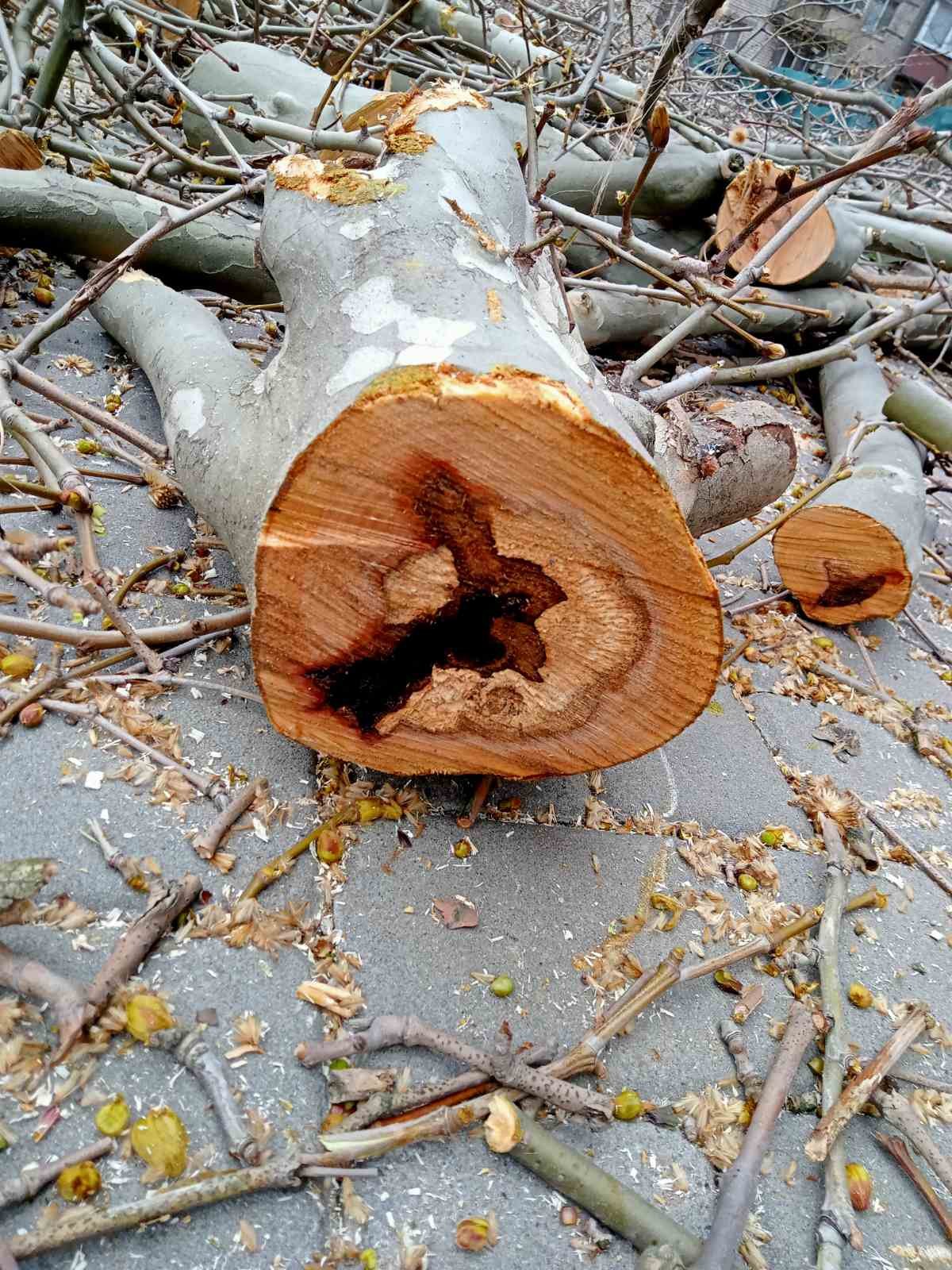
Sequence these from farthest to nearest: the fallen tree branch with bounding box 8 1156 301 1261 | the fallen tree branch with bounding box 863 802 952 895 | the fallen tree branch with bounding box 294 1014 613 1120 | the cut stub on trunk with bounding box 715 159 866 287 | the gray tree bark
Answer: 1. the cut stub on trunk with bounding box 715 159 866 287
2. the gray tree bark
3. the fallen tree branch with bounding box 863 802 952 895
4. the fallen tree branch with bounding box 294 1014 613 1120
5. the fallen tree branch with bounding box 8 1156 301 1261

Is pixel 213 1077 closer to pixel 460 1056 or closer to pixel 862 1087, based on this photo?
pixel 460 1056

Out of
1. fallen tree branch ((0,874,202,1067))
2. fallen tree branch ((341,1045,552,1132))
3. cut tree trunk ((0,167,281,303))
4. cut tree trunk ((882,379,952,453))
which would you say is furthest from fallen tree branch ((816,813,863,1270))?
cut tree trunk ((0,167,281,303))

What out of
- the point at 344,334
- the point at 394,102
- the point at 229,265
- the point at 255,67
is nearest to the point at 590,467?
the point at 344,334

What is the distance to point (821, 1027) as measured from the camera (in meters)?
1.42

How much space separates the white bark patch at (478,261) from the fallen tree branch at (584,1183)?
4.06 feet

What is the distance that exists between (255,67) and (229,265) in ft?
4.17

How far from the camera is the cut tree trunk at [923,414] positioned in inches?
114

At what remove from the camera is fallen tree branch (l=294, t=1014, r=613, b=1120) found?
1.18 metres

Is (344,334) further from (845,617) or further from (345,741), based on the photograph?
(845,617)

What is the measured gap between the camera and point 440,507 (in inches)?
44.5

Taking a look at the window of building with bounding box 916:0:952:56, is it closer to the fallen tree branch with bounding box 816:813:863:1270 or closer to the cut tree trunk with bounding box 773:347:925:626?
the cut tree trunk with bounding box 773:347:925:626

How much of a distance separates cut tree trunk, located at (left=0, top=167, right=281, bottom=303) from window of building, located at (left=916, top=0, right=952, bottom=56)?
22.4m

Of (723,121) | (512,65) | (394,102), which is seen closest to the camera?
(394,102)

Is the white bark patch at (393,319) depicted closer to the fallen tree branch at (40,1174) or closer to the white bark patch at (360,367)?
the white bark patch at (360,367)
